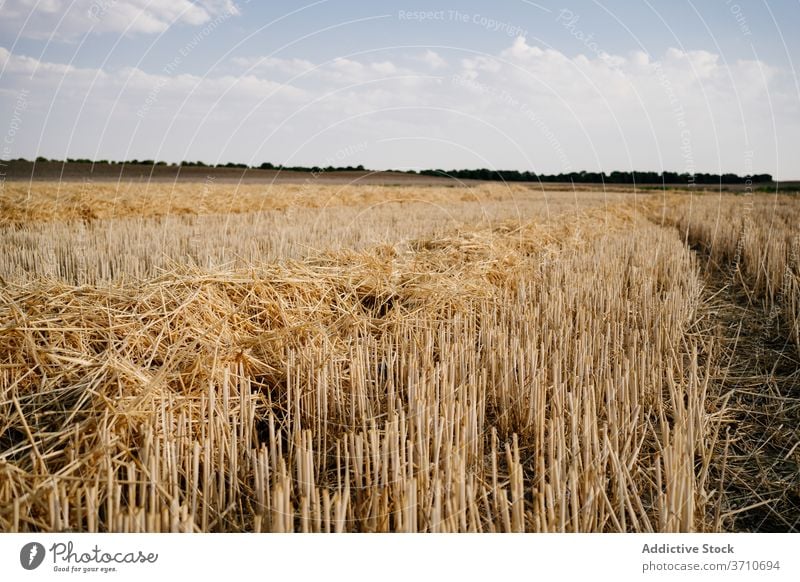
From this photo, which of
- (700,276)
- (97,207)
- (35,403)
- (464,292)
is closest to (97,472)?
(35,403)

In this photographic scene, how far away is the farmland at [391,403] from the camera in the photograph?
1.82 metres

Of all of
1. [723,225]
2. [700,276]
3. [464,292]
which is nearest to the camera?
[464,292]

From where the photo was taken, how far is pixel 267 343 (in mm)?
3010
